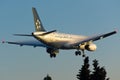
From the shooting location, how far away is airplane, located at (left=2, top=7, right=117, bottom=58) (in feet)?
444

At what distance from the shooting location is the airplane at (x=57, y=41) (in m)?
135

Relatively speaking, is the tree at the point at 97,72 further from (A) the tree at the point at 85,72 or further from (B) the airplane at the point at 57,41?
(B) the airplane at the point at 57,41

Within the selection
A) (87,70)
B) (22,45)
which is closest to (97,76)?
(87,70)

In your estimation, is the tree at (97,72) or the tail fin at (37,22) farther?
the tail fin at (37,22)

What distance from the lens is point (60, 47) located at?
137m

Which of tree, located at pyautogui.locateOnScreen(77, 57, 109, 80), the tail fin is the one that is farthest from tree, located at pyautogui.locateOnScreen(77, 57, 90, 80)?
the tail fin

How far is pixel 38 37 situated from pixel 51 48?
7.99 meters

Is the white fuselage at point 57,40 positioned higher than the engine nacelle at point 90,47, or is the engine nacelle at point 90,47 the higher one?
the white fuselage at point 57,40

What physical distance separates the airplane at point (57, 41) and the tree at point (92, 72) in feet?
47.3

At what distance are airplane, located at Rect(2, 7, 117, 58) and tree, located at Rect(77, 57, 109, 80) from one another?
14.4 metres

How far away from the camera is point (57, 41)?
13800 cm

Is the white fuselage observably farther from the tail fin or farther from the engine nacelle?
the engine nacelle

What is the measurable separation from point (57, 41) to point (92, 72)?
1777 cm

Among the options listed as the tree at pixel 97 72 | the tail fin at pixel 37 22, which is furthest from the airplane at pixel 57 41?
the tree at pixel 97 72
